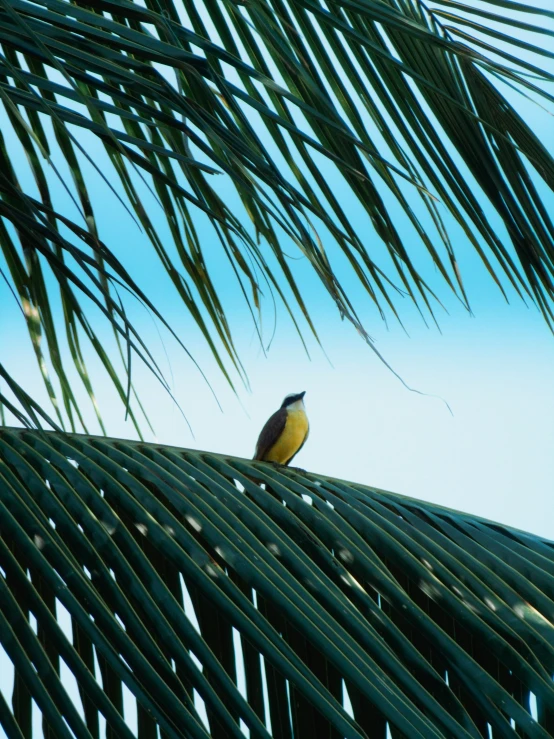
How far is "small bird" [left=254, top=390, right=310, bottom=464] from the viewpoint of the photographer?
6.31 metres

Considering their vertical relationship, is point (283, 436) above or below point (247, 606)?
above

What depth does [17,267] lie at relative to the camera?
93.3 inches

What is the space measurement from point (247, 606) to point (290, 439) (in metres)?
4.94

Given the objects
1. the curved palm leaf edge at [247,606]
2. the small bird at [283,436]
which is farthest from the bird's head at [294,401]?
the curved palm leaf edge at [247,606]

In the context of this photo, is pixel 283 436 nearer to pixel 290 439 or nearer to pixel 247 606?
pixel 290 439

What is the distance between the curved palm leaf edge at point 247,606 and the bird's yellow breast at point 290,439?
166 inches

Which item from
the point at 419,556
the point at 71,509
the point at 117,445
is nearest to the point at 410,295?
the point at 419,556

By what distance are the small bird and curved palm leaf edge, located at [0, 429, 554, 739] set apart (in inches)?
166

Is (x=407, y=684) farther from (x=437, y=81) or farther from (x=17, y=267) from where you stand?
(x=437, y=81)

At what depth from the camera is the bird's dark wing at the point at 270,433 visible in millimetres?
6328

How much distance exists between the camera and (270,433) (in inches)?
251

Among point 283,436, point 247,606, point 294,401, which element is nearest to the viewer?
point 247,606

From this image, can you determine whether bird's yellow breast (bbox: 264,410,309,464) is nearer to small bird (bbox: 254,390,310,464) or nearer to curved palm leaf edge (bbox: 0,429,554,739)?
small bird (bbox: 254,390,310,464)

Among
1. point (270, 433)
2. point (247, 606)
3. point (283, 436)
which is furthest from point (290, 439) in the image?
point (247, 606)
